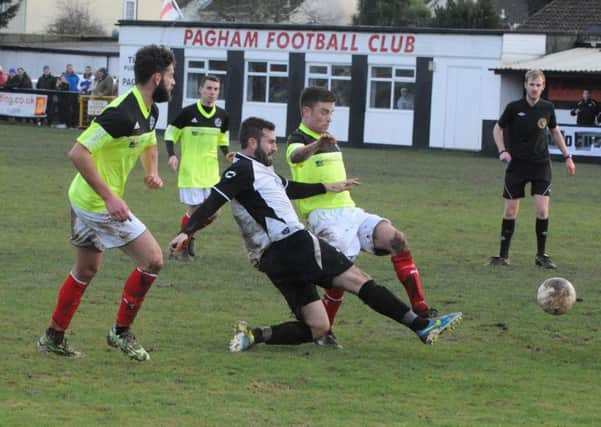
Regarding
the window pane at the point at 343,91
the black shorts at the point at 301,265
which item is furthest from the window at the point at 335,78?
the black shorts at the point at 301,265

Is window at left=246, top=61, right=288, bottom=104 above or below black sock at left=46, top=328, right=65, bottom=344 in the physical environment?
above

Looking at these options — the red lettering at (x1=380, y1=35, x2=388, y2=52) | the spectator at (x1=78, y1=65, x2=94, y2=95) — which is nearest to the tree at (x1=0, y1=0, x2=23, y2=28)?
the spectator at (x1=78, y1=65, x2=94, y2=95)

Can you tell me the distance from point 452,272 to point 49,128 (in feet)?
93.7

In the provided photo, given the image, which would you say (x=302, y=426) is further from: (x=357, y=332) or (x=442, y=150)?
(x=442, y=150)

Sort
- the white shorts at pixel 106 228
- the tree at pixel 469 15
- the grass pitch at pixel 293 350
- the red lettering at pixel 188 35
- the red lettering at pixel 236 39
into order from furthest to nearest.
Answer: the tree at pixel 469 15, the red lettering at pixel 188 35, the red lettering at pixel 236 39, the white shorts at pixel 106 228, the grass pitch at pixel 293 350

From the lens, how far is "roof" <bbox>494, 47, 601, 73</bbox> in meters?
35.3

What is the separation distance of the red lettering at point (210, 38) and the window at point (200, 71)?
557 millimetres

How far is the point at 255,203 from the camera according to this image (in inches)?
317

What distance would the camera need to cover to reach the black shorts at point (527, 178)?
1306 centimetres

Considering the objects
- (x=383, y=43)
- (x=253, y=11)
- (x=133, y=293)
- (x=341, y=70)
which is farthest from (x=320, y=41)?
(x=253, y=11)

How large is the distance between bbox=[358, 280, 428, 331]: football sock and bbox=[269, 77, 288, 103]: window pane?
33.1m

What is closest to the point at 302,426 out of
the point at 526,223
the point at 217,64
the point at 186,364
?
the point at 186,364

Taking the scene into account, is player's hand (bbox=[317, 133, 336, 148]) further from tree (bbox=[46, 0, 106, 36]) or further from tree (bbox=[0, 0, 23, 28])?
tree (bbox=[46, 0, 106, 36])

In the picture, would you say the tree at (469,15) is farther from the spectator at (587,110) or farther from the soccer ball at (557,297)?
the soccer ball at (557,297)
